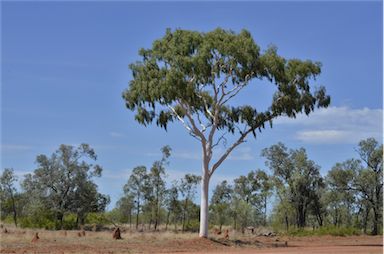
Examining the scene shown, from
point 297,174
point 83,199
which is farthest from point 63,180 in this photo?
point 297,174


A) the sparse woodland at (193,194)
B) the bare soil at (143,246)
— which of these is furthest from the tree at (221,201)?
the bare soil at (143,246)

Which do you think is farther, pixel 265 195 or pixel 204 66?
pixel 265 195

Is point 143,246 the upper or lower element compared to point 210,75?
lower

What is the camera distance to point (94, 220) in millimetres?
61062

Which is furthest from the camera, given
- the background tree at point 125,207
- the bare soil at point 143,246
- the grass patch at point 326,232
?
the background tree at point 125,207

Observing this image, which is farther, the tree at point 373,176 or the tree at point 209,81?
the tree at point 373,176

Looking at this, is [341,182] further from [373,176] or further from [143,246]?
[143,246]

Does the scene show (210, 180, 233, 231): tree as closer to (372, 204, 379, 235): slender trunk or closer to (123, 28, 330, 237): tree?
(372, 204, 379, 235): slender trunk

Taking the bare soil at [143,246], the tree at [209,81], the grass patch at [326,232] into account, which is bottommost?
the bare soil at [143,246]

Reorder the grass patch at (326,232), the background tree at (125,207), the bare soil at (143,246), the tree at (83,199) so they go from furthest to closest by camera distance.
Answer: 1. the background tree at (125,207)
2. the tree at (83,199)
3. the grass patch at (326,232)
4. the bare soil at (143,246)

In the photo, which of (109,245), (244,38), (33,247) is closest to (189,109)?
(244,38)

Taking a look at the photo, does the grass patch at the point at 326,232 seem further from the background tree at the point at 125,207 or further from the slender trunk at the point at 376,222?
the background tree at the point at 125,207

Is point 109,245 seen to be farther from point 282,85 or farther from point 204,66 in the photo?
point 282,85

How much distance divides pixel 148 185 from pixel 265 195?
50.6 ft
